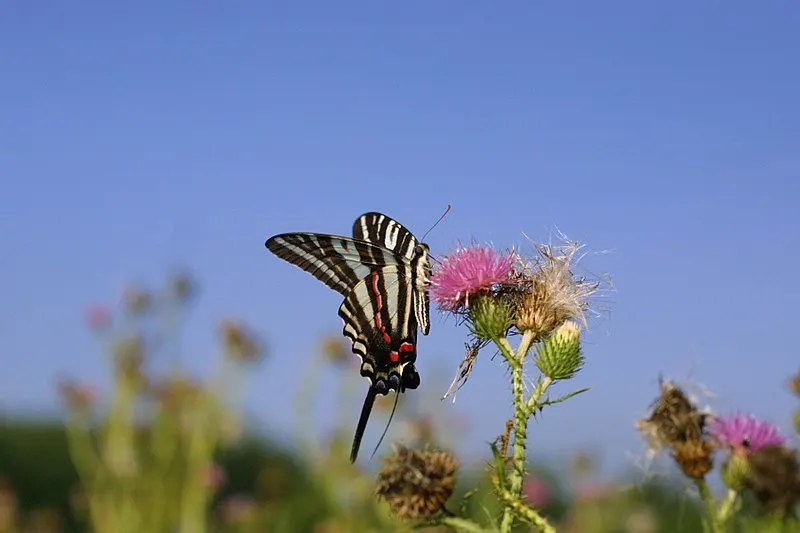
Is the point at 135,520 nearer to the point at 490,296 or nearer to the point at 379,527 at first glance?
the point at 379,527

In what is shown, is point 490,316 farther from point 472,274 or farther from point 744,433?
point 744,433

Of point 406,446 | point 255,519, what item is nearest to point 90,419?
point 255,519

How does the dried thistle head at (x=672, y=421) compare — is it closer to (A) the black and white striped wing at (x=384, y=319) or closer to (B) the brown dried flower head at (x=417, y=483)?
(B) the brown dried flower head at (x=417, y=483)

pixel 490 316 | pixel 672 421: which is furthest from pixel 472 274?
pixel 672 421

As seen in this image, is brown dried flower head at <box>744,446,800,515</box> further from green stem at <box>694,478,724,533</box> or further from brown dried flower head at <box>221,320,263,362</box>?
brown dried flower head at <box>221,320,263,362</box>

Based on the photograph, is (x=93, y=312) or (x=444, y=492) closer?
(x=444, y=492)
